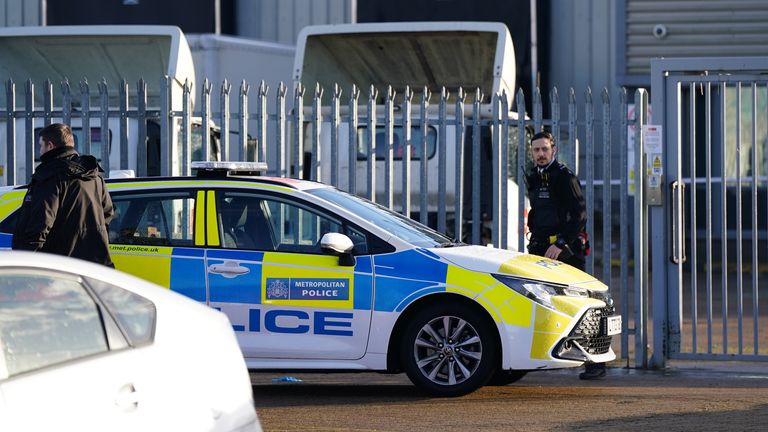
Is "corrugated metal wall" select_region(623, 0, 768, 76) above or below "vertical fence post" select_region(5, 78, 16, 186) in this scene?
above

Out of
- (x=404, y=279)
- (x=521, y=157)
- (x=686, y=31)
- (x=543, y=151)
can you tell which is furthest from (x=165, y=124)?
(x=686, y=31)

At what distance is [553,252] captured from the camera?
10.4 meters

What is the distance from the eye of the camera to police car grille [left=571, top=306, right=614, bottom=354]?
909 cm

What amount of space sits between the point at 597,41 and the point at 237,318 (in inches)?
662

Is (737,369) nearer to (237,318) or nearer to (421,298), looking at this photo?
(421,298)

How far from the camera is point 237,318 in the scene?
9.04 metres

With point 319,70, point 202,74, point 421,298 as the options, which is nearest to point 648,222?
point 421,298

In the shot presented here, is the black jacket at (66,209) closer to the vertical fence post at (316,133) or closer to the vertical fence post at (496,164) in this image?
the vertical fence post at (316,133)

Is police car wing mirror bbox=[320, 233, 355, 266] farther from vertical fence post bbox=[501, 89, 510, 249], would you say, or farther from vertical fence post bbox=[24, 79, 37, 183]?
vertical fence post bbox=[24, 79, 37, 183]

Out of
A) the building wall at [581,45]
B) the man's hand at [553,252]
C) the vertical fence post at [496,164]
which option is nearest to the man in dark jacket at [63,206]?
the man's hand at [553,252]

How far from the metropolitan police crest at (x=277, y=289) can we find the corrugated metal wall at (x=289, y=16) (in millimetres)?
15983

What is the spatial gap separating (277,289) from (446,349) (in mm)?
1125

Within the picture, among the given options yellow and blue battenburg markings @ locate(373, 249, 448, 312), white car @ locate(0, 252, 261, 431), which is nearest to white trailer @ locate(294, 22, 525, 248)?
yellow and blue battenburg markings @ locate(373, 249, 448, 312)

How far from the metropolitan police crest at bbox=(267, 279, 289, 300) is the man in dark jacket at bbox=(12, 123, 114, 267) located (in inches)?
45.5
